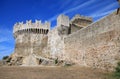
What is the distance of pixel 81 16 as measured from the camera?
Answer: 27.4m

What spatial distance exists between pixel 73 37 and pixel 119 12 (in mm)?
7300

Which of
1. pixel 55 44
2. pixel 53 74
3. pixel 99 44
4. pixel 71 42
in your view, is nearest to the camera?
pixel 53 74

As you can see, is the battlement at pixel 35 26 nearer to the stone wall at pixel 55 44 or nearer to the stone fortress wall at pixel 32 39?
the stone fortress wall at pixel 32 39

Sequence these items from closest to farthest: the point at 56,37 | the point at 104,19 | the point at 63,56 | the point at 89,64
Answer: the point at 104,19 → the point at 89,64 → the point at 63,56 → the point at 56,37

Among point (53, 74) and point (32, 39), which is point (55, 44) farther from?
point (53, 74)

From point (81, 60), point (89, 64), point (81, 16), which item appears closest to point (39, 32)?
point (81, 16)

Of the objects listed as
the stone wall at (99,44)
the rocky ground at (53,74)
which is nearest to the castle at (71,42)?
the stone wall at (99,44)

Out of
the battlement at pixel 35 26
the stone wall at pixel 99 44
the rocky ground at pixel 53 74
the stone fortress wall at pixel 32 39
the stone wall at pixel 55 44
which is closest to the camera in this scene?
→ the rocky ground at pixel 53 74

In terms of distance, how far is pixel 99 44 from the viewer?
44.5 feet

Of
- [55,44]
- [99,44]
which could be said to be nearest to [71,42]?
[55,44]

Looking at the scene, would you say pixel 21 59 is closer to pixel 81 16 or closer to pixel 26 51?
pixel 26 51

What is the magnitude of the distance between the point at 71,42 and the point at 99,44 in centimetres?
544

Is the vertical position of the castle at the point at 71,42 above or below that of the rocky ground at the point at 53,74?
above

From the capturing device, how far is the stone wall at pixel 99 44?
1176cm
